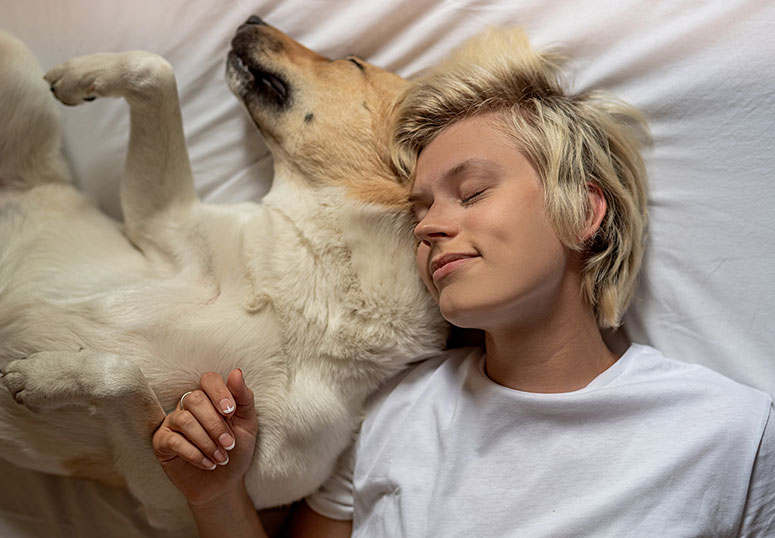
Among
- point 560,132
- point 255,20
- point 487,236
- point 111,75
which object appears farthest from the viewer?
point 255,20

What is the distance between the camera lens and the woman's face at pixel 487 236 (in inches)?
47.0

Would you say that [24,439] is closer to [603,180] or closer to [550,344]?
[550,344]

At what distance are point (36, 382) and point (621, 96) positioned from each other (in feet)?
4.58

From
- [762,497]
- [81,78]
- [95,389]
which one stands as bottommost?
[762,497]

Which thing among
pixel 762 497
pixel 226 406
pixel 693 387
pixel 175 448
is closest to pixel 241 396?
pixel 226 406

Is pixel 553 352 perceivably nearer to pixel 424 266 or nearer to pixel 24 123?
pixel 424 266

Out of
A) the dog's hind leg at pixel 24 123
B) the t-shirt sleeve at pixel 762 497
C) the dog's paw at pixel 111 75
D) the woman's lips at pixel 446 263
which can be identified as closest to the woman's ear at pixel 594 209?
the woman's lips at pixel 446 263

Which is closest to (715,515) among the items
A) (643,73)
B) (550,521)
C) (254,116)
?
(550,521)

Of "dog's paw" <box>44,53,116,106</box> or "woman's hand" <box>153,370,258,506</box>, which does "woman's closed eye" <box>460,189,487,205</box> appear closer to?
"woman's hand" <box>153,370,258,506</box>

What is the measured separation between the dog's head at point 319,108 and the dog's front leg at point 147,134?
0.20 meters

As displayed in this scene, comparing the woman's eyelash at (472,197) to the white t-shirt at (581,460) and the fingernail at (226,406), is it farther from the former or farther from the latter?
the fingernail at (226,406)

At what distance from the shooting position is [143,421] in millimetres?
1284

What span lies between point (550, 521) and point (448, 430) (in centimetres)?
28

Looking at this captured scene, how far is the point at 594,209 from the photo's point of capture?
1345mm
